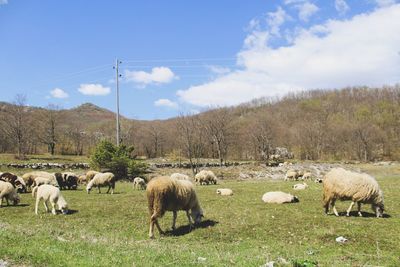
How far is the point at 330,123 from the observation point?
124 meters

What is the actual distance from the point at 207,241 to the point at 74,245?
16.4ft

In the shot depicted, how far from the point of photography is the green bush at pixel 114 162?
1848 inches

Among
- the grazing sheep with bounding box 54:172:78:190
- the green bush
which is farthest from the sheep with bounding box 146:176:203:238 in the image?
the green bush

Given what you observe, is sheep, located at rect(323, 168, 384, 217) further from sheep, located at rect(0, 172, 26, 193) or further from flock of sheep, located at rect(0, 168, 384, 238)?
sheep, located at rect(0, 172, 26, 193)

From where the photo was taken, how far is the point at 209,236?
14.8 meters

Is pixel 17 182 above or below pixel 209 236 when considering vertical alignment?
above

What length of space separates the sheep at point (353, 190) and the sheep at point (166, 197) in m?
6.82

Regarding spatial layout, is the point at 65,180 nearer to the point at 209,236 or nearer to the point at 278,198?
the point at 278,198

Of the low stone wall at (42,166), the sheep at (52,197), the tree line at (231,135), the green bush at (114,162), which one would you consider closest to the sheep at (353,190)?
the sheep at (52,197)

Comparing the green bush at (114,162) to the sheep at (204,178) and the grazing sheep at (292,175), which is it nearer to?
the sheep at (204,178)

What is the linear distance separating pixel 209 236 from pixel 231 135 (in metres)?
85.2

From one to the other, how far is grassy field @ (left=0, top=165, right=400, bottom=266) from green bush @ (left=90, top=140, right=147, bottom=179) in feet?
74.6

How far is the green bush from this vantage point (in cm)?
4694

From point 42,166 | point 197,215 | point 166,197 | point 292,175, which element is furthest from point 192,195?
point 42,166
